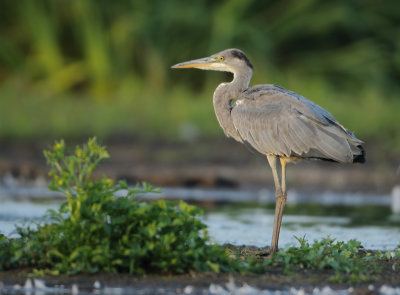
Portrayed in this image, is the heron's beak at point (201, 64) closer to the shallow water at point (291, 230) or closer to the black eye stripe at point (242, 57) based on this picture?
the black eye stripe at point (242, 57)

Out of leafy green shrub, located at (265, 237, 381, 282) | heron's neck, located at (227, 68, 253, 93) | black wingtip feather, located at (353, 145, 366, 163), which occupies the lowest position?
leafy green shrub, located at (265, 237, 381, 282)

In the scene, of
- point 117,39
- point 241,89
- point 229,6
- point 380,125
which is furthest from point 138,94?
point 241,89

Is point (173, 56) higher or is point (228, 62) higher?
point (173, 56)

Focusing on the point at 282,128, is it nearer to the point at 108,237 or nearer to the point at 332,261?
the point at 332,261

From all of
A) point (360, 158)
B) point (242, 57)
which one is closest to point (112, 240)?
point (360, 158)

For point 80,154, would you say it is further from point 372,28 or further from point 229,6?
point 372,28

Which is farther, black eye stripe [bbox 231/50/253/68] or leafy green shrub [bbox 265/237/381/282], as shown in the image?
black eye stripe [bbox 231/50/253/68]

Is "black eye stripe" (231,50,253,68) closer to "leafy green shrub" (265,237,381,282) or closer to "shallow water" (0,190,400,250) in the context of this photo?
"shallow water" (0,190,400,250)

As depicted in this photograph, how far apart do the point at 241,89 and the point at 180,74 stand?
37.6ft

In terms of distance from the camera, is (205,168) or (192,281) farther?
(205,168)

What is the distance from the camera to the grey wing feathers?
7.42 meters

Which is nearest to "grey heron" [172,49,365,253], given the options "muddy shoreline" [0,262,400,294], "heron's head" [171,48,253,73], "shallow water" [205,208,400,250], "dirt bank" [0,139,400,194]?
"heron's head" [171,48,253,73]

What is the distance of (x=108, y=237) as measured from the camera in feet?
19.4

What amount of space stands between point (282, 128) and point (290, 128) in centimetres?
7
